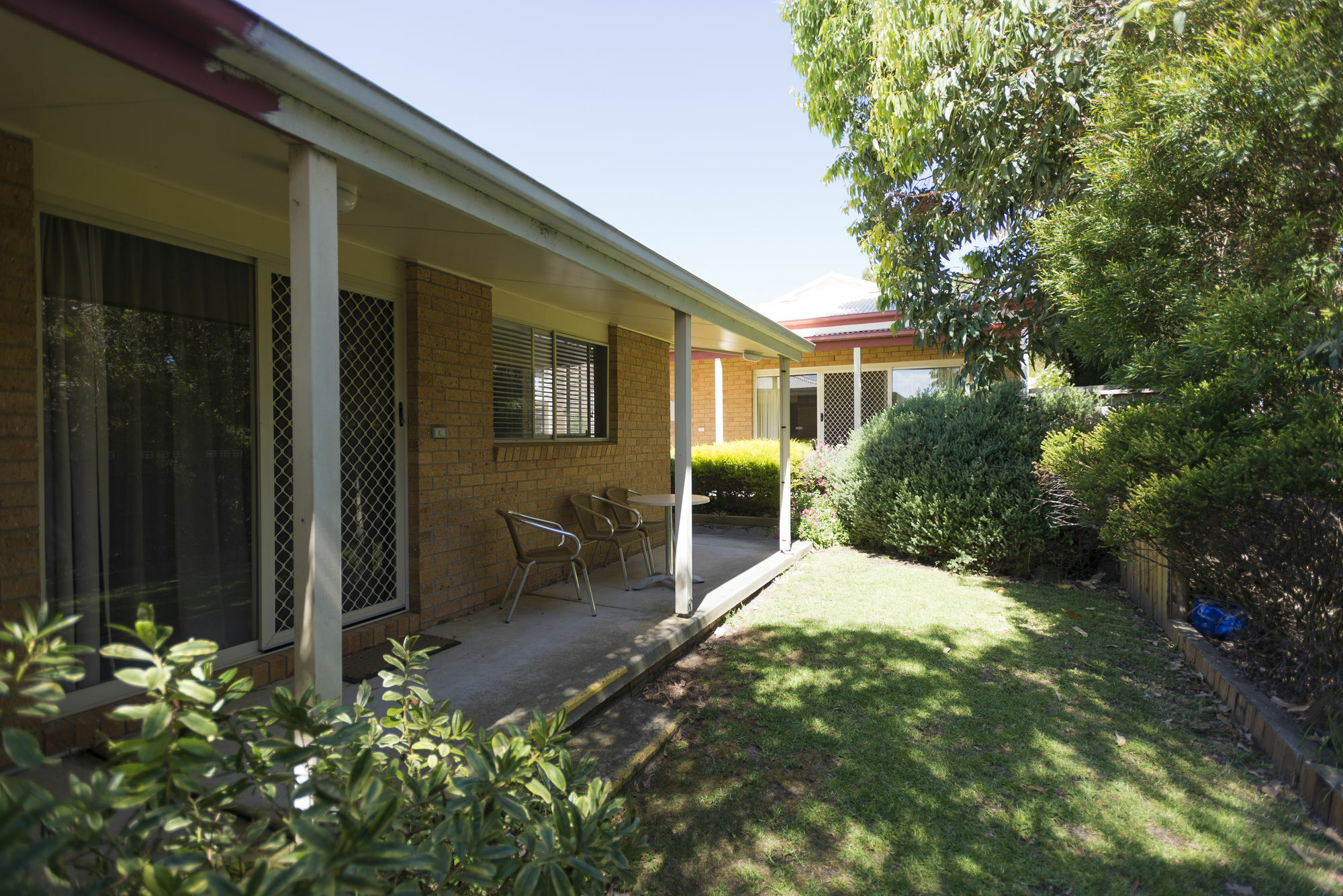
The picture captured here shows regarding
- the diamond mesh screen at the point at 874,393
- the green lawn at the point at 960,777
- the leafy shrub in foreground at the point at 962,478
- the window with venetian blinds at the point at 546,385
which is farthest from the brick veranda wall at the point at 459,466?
the diamond mesh screen at the point at 874,393

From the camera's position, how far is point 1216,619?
4.80 meters

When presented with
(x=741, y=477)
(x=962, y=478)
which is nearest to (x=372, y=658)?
(x=962, y=478)

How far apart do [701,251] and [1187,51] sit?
25310mm

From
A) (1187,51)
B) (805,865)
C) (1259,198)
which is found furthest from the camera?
(1187,51)

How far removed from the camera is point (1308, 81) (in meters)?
3.24

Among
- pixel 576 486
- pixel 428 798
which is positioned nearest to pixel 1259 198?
pixel 428 798

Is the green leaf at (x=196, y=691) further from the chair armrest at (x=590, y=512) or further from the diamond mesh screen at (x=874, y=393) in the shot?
the diamond mesh screen at (x=874, y=393)

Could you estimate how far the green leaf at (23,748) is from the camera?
1.06 m

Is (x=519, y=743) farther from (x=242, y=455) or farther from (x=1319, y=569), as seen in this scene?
(x=1319, y=569)

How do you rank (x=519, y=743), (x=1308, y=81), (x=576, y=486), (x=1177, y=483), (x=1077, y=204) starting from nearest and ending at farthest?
(x=519, y=743)
(x=1308, y=81)
(x=1177, y=483)
(x=1077, y=204)
(x=576, y=486)

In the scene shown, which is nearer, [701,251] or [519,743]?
[519,743]

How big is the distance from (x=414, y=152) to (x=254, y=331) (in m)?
1.88

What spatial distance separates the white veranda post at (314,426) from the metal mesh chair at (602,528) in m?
3.62

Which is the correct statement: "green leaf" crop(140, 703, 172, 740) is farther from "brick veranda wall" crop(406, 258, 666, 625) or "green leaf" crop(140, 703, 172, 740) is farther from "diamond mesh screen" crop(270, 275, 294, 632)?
"brick veranda wall" crop(406, 258, 666, 625)
